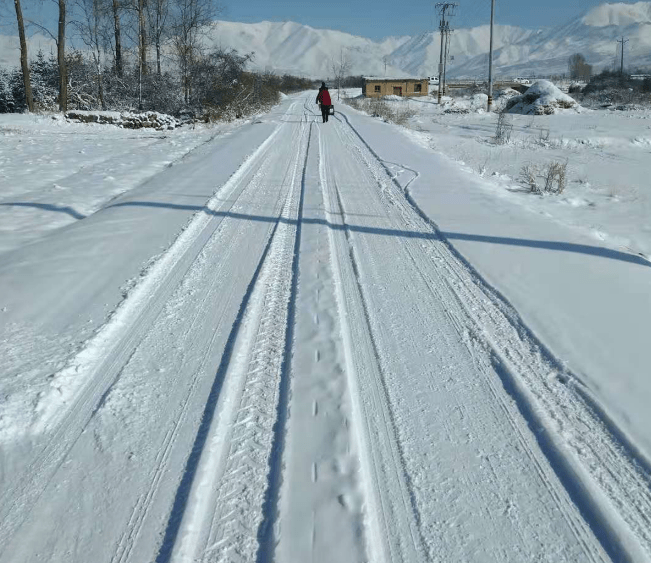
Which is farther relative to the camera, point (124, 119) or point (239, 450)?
point (124, 119)

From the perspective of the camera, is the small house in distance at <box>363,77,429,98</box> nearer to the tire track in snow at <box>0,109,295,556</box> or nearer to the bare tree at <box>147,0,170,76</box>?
the bare tree at <box>147,0,170,76</box>

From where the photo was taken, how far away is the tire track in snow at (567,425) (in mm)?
2371

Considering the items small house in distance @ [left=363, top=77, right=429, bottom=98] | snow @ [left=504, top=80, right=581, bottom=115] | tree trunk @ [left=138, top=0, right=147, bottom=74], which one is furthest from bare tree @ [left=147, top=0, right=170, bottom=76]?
small house in distance @ [left=363, top=77, right=429, bottom=98]

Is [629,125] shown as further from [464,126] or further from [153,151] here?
[153,151]

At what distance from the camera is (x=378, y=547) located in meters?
2.25

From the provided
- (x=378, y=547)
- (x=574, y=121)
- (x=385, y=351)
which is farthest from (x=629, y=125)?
(x=378, y=547)

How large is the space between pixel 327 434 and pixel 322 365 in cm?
71

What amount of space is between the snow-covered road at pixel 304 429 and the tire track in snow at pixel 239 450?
0.04ft

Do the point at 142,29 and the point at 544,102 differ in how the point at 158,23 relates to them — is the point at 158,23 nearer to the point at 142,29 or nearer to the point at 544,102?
the point at 142,29

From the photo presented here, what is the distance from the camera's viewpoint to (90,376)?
3.48 metres

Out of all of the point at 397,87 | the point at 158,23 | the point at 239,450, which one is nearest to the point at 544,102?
the point at 158,23

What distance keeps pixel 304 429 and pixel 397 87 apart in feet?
263

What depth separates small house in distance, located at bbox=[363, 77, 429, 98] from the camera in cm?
7631

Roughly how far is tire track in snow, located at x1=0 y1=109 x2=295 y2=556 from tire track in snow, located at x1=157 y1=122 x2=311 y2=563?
700mm
